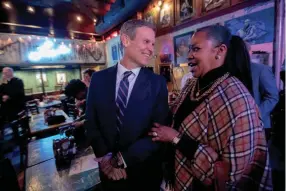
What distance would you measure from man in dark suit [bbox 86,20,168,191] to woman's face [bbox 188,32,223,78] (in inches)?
11.3

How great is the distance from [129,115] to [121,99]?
A: 126mm

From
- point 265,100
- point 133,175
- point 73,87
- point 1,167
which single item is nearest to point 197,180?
point 133,175

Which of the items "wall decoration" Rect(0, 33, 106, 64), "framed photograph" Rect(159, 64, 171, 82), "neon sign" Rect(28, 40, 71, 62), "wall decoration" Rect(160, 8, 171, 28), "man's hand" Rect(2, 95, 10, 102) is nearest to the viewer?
"man's hand" Rect(2, 95, 10, 102)

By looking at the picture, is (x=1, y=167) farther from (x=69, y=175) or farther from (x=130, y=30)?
(x=130, y=30)

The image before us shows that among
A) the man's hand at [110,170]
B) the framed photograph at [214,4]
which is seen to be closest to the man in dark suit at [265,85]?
the man's hand at [110,170]

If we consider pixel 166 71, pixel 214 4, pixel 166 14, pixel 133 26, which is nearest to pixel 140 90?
pixel 133 26

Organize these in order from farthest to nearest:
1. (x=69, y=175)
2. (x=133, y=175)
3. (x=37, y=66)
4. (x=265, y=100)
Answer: (x=37, y=66) → (x=265, y=100) → (x=69, y=175) → (x=133, y=175)

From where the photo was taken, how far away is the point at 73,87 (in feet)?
9.13

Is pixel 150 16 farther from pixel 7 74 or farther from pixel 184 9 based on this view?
pixel 7 74

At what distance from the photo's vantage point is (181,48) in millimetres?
4398

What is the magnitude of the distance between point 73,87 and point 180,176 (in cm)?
224

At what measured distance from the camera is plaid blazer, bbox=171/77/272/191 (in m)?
0.95

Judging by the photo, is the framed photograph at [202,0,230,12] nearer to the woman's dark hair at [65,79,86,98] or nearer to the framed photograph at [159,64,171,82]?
the framed photograph at [159,64,171,82]

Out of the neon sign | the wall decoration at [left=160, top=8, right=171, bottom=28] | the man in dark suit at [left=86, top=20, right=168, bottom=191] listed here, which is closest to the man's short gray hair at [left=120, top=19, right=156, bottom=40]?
the man in dark suit at [left=86, top=20, right=168, bottom=191]
